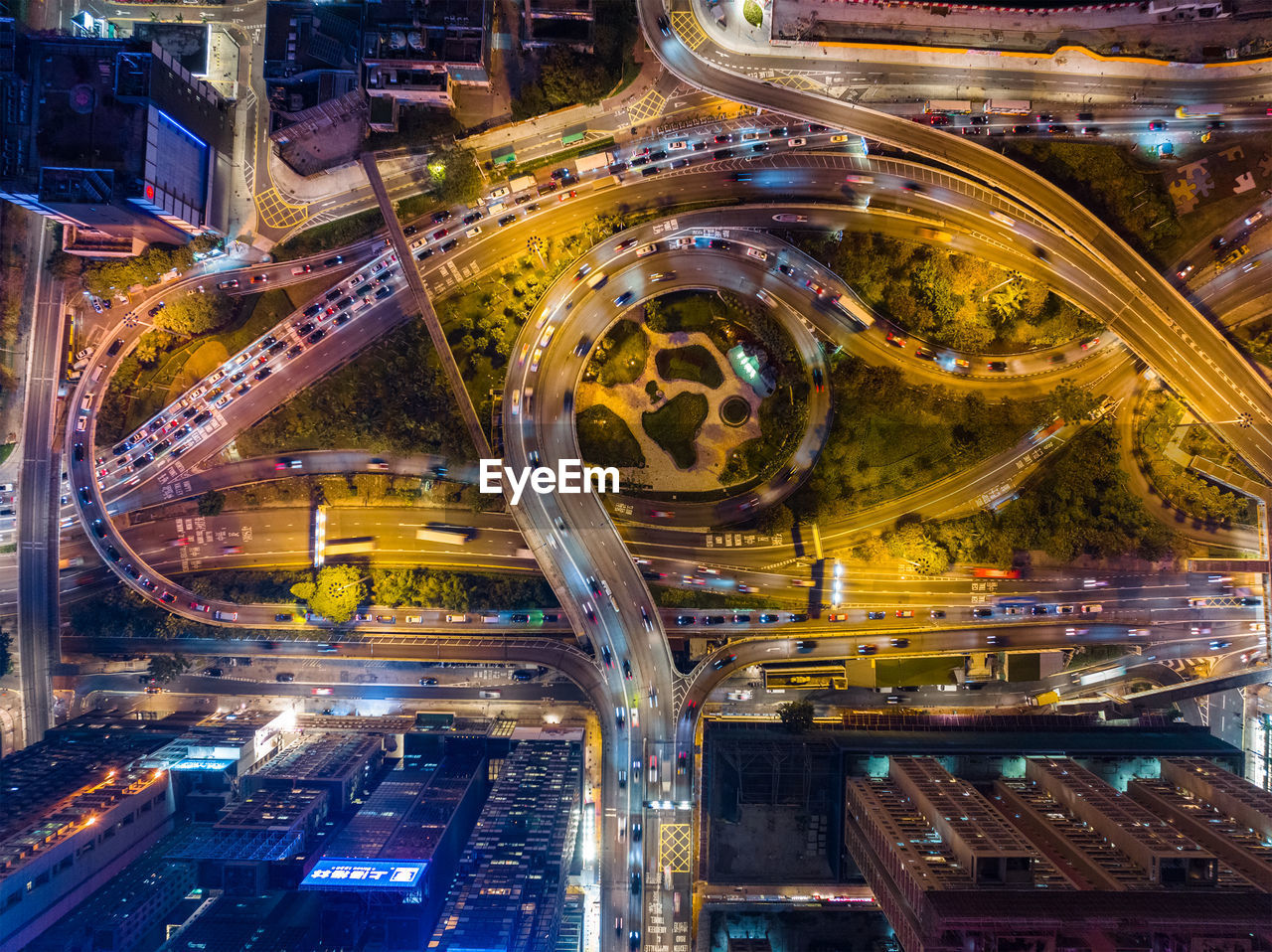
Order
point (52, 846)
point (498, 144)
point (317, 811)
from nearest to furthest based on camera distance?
point (52, 846), point (317, 811), point (498, 144)

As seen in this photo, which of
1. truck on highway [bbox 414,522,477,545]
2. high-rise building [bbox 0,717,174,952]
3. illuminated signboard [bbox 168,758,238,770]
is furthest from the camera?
truck on highway [bbox 414,522,477,545]

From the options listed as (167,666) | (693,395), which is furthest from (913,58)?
(167,666)

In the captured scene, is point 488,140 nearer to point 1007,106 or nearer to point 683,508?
point 683,508

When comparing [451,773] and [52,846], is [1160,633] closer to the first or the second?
[451,773]

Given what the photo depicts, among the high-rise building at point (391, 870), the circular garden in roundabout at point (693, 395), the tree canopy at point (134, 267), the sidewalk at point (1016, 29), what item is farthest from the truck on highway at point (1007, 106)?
the high-rise building at point (391, 870)

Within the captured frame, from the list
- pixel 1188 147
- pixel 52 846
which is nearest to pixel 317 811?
pixel 52 846

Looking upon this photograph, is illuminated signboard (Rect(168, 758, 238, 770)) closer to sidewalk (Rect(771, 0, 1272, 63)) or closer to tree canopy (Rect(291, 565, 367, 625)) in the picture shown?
tree canopy (Rect(291, 565, 367, 625))

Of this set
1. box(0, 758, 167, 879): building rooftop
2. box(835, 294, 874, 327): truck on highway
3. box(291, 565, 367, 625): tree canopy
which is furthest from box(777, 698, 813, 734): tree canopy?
box(0, 758, 167, 879): building rooftop

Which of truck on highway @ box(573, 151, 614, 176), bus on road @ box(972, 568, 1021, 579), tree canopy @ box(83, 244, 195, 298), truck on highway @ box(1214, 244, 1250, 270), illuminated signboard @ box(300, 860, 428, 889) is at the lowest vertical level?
illuminated signboard @ box(300, 860, 428, 889)
